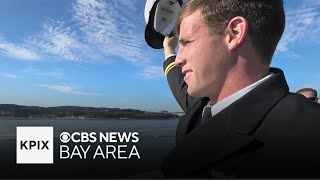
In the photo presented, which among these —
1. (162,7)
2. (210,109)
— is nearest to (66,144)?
(162,7)

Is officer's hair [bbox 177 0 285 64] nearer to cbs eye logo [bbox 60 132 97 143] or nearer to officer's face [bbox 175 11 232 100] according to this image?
officer's face [bbox 175 11 232 100]

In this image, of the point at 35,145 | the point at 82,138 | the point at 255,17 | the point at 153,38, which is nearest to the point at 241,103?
the point at 255,17

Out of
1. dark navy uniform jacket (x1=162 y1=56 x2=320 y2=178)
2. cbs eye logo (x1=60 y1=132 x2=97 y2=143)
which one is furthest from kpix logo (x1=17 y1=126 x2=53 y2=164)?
dark navy uniform jacket (x1=162 y1=56 x2=320 y2=178)

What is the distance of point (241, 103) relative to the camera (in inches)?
54.6

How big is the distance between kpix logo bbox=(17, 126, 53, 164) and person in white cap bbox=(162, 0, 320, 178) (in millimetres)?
2373

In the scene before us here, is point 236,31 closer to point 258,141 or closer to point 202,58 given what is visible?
point 202,58

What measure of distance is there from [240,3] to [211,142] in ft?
1.86

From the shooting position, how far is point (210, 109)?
1.63 meters

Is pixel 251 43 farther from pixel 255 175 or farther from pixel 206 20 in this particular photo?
pixel 255 175

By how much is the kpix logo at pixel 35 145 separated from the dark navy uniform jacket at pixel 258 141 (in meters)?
2.53

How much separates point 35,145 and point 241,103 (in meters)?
3.01

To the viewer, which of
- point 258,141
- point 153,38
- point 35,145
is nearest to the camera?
point 258,141

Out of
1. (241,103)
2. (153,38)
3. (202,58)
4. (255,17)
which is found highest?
(153,38)

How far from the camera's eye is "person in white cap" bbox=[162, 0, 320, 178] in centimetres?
126
